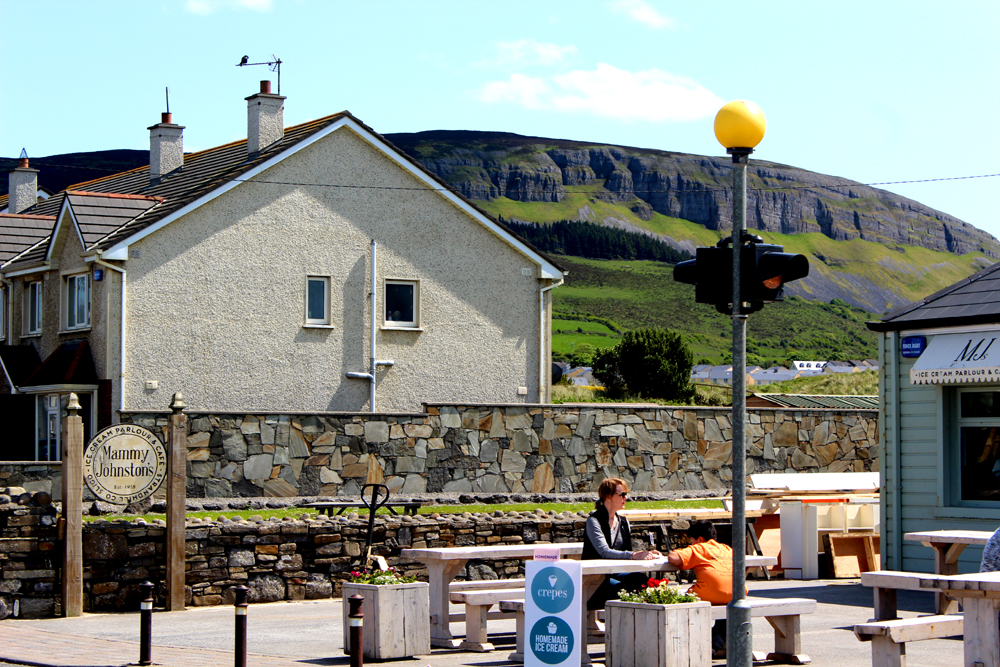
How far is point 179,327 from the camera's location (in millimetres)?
24531

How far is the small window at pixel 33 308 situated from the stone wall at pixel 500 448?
9.34 m

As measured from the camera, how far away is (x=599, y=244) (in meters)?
186

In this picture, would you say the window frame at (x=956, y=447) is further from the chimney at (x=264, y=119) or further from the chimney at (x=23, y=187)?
the chimney at (x=23, y=187)

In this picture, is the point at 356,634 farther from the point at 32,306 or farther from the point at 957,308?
the point at 32,306

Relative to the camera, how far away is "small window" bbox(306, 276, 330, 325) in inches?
1046

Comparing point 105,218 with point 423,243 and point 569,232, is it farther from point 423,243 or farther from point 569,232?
point 569,232

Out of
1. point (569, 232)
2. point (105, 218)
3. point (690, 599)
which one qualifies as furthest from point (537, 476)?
point (569, 232)

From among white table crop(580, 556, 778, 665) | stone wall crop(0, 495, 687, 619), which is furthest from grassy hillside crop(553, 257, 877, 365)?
white table crop(580, 556, 778, 665)

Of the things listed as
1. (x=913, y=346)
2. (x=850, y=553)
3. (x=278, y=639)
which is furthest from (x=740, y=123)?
(x=850, y=553)

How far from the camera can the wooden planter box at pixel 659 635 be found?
887 cm

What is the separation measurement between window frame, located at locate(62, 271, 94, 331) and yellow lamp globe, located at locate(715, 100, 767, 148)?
62.4ft

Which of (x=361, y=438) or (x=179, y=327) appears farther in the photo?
(x=179, y=327)

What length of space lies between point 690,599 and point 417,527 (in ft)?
21.3

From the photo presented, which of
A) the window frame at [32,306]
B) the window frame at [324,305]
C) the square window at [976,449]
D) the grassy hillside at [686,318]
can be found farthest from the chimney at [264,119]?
the grassy hillside at [686,318]
